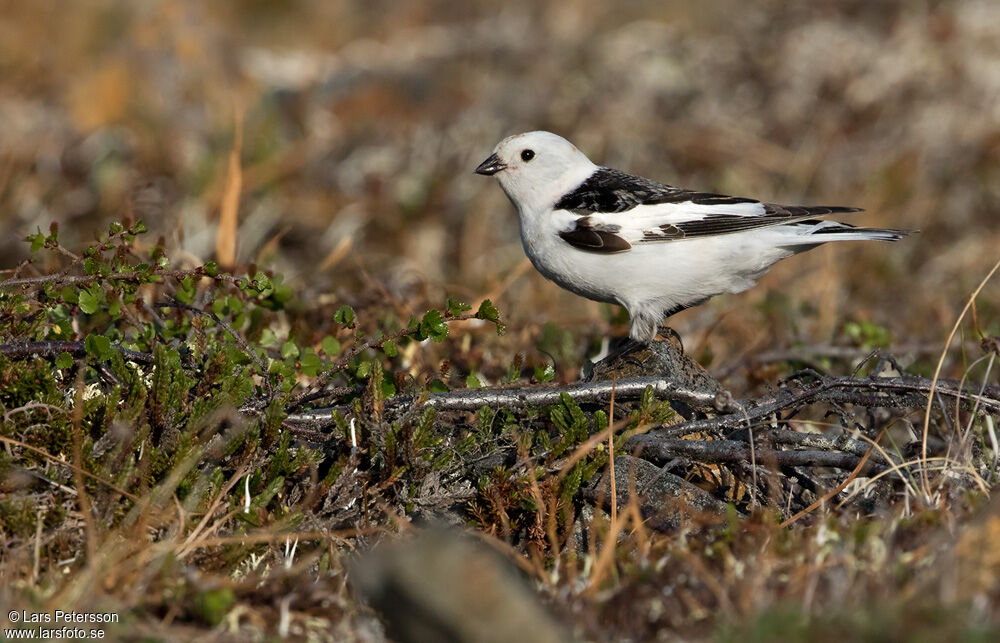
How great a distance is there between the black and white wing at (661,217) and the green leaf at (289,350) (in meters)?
1.28

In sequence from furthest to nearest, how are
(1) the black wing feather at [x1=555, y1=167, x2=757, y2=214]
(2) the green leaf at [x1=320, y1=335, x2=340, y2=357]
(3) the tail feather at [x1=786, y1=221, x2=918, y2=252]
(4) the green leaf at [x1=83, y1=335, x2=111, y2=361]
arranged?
(1) the black wing feather at [x1=555, y1=167, x2=757, y2=214]
(3) the tail feather at [x1=786, y1=221, x2=918, y2=252]
(2) the green leaf at [x1=320, y1=335, x2=340, y2=357]
(4) the green leaf at [x1=83, y1=335, x2=111, y2=361]

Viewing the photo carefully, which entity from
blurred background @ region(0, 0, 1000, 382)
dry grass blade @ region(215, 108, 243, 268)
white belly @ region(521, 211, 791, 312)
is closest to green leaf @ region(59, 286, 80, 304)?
dry grass blade @ region(215, 108, 243, 268)

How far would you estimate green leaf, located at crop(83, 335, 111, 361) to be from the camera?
322 cm

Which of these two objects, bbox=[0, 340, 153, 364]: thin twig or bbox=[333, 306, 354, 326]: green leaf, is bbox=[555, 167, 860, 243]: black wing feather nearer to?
bbox=[333, 306, 354, 326]: green leaf

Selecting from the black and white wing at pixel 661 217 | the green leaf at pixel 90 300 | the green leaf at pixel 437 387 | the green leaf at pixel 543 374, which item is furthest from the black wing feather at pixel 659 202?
the green leaf at pixel 90 300

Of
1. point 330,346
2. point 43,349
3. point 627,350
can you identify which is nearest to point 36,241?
point 43,349

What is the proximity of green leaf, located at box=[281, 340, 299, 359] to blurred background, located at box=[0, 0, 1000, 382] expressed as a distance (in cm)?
333

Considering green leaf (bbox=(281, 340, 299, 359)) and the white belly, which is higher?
the white belly

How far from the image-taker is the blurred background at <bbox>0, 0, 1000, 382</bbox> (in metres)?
7.99

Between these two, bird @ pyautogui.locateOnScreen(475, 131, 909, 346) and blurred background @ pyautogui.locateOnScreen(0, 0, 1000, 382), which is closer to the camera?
bird @ pyautogui.locateOnScreen(475, 131, 909, 346)

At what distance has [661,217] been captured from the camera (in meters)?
4.44

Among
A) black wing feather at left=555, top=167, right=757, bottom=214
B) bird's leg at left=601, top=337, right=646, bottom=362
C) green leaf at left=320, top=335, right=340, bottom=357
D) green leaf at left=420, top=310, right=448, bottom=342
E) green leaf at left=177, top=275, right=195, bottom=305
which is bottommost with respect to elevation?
bird's leg at left=601, top=337, right=646, bottom=362

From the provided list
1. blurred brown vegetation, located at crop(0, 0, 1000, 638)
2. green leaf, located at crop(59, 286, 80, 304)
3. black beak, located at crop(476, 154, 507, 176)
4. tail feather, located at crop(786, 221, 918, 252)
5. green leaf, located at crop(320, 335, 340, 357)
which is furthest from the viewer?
blurred brown vegetation, located at crop(0, 0, 1000, 638)

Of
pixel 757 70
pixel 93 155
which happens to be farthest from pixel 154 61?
pixel 757 70
